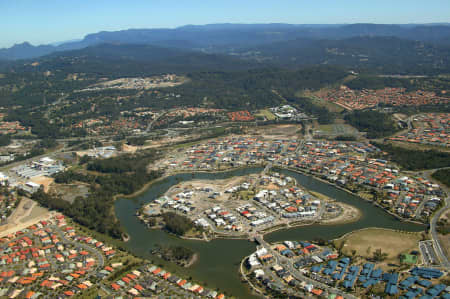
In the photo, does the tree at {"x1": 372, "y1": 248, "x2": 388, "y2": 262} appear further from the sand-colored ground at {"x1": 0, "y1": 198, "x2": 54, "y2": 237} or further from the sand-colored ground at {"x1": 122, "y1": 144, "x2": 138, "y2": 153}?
the sand-colored ground at {"x1": 122, "y1": 144, "x2": 138, "y2": 153}

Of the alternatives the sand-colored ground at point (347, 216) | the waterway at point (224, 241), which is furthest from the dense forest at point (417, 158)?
the sand-colored ground at point (347, 216)

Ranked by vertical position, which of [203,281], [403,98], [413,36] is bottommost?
[203,281]

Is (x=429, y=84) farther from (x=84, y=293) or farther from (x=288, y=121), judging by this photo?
(x=84, y=293)

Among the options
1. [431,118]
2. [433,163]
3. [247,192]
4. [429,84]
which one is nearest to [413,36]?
[429,84]

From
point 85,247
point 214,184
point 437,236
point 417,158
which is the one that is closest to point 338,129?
point 417,158

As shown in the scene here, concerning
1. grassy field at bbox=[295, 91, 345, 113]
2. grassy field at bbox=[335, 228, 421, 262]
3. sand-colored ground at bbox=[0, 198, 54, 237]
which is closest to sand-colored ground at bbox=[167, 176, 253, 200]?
sand-colored ground at bbox=[0, 198, 54, 237]

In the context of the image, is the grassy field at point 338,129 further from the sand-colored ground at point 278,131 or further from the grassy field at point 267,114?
the grassy field at point 267,114

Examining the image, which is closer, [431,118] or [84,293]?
[84,293]
